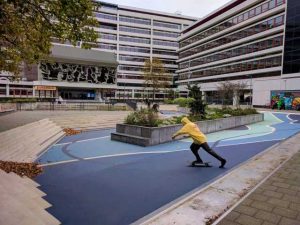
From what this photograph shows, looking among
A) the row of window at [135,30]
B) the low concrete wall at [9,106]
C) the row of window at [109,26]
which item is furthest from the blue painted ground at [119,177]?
the row of window at [135,30]

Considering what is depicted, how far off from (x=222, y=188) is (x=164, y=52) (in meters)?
91.1

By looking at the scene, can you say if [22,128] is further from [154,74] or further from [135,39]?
[135,39]

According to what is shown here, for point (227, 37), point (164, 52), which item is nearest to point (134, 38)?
point (164, 52)

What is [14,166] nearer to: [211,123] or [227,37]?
[211,123]

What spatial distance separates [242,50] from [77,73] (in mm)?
38572

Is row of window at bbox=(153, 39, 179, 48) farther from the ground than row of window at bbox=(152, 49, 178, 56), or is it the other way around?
row of window at bbox=(153, 39, 179, 48)

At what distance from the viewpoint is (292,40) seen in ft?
156

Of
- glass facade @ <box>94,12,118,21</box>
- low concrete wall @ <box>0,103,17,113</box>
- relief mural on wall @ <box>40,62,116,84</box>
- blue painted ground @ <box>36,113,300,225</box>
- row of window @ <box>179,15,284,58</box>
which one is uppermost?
glass facade @ <box>94,12,118,21</box>

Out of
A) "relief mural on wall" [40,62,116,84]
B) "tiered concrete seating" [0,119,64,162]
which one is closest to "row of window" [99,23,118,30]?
"relief mural on wall" [40,62,116,84]

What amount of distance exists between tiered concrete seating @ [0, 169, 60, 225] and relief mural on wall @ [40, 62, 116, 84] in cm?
4779

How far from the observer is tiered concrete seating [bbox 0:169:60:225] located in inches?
185

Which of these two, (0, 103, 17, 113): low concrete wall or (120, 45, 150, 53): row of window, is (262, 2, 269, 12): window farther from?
(0, 103, 17, 113): low concrete wall

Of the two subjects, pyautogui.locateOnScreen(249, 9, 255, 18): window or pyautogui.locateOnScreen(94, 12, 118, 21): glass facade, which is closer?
pyautogui.locateOnScreen(249, 9, 255, 18): window

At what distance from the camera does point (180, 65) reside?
94.2 m
